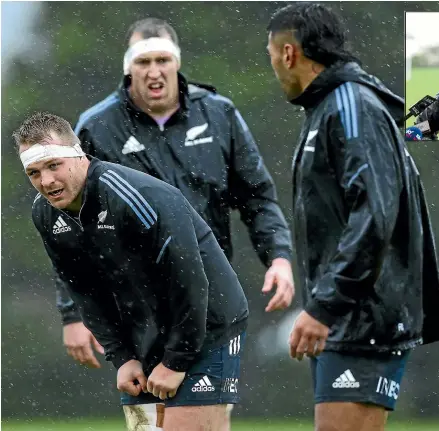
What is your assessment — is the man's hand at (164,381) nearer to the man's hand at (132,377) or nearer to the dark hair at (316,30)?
the man's hand at (132,377)

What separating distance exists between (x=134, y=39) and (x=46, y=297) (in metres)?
6.76

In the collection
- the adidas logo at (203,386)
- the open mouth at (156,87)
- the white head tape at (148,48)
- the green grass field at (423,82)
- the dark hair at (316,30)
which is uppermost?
Result: the green grass field at (423,82)

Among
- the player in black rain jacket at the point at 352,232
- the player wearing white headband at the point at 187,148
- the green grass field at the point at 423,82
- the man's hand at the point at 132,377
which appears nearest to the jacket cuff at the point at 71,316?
the player wearing white headband at the point at 187,148

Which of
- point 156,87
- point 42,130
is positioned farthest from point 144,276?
point 156,87

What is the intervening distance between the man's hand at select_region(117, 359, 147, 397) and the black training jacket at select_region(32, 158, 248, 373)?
3cm

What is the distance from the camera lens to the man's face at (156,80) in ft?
19.6

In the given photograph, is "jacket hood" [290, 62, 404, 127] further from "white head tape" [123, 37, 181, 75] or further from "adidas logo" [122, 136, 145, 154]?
"white head tape" [123, 37, 181, 75]

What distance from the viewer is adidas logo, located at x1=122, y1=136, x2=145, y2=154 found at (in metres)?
5.92

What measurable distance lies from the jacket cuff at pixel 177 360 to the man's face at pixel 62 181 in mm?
640

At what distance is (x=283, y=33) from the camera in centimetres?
425

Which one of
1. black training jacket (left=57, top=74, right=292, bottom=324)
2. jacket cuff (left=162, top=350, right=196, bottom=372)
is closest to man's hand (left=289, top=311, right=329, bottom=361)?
jacket cuff (left=162, top=350, right=196, bottom=372)

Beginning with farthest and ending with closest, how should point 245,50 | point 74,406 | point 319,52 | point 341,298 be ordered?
point 245,50 → point 74,406 → point 319,52 → point 341,298

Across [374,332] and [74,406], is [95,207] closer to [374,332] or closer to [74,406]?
[374,332]

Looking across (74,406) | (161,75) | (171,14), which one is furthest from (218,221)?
(171,14)
